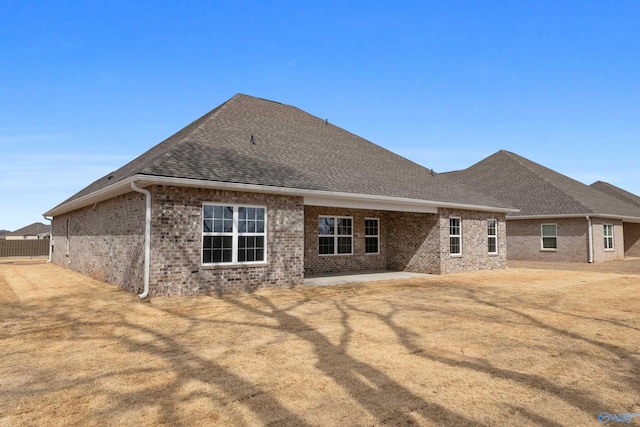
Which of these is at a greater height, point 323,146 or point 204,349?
point 323,146

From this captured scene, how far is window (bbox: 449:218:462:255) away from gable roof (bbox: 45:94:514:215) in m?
1.00

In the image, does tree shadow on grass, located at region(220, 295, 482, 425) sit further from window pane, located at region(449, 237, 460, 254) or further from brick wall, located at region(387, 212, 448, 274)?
window pane, located at region(449, 237, 460, 254)

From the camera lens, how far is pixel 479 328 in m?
7.04

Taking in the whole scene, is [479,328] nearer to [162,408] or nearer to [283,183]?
[162,408]

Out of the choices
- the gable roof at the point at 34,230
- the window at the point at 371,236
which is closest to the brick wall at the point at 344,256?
the window at the point at 371,236

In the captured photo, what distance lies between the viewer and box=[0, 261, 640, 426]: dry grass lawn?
3.75 meters

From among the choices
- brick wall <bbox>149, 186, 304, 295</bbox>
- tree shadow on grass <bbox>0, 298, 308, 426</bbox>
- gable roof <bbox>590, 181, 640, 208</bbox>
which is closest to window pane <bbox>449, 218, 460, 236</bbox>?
brick wall <bbox>149, 186, 304, 295</bbox>

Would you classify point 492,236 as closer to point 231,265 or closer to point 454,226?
point 454,226

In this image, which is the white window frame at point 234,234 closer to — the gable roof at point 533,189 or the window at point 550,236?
the gable roof at point 533,189

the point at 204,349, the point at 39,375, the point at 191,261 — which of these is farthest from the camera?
the point at 191,261

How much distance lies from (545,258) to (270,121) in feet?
62.1

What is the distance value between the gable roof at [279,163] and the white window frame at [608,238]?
1063 centimetres

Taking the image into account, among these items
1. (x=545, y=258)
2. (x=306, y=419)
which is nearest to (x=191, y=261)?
(x=306, y=419)
